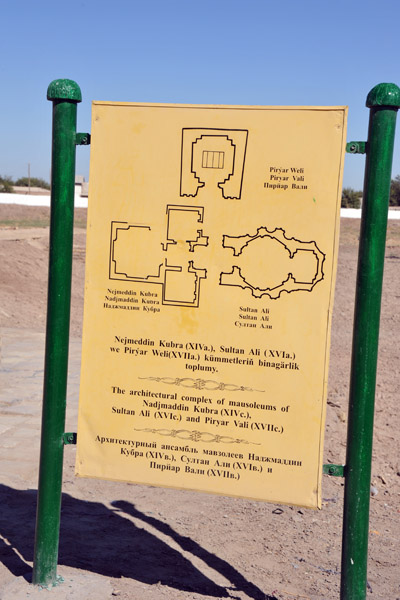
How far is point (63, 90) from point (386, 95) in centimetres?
117

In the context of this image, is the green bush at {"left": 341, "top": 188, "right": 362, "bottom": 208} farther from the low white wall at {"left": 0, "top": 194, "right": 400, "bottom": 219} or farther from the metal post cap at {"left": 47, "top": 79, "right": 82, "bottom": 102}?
the metal post cap at {"left": 47, "top": 79, "right": 82, "bottom": 102}

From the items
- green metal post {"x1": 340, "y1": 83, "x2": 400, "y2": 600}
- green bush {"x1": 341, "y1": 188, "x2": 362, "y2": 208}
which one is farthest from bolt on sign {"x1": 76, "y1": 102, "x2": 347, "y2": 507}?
green bush {"x1": 341, "y1": 188, "x2": 362, "y2": 208}

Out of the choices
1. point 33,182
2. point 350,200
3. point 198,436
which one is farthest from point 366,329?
point 33,182

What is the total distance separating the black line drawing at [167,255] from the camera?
2713 millimetres

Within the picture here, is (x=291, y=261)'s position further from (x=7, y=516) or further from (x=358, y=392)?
(x=7, y=516)

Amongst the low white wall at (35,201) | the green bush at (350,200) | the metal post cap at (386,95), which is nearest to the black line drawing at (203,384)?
the metal post cap at (386,95)

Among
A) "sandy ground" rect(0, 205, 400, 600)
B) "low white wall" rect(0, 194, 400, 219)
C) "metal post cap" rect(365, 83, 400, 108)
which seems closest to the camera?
"metal post cap" rect(365, 83, 400, 108)

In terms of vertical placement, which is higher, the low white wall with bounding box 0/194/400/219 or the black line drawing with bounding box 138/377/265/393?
the low white wall with bounding box 0/194/400/219

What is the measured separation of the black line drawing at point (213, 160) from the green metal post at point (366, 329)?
457 mm

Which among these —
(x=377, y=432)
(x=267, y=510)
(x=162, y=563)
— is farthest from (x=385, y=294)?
(x=162, y=563)

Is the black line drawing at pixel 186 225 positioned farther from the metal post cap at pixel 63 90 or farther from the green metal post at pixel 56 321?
the metal post cap at pixel 63 90

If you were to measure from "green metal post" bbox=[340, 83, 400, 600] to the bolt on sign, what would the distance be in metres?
0.11

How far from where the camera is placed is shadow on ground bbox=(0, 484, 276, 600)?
313 cm

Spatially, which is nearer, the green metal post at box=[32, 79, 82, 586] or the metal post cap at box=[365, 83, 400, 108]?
the metal post cap at box=[365, 83, 400, 108]
